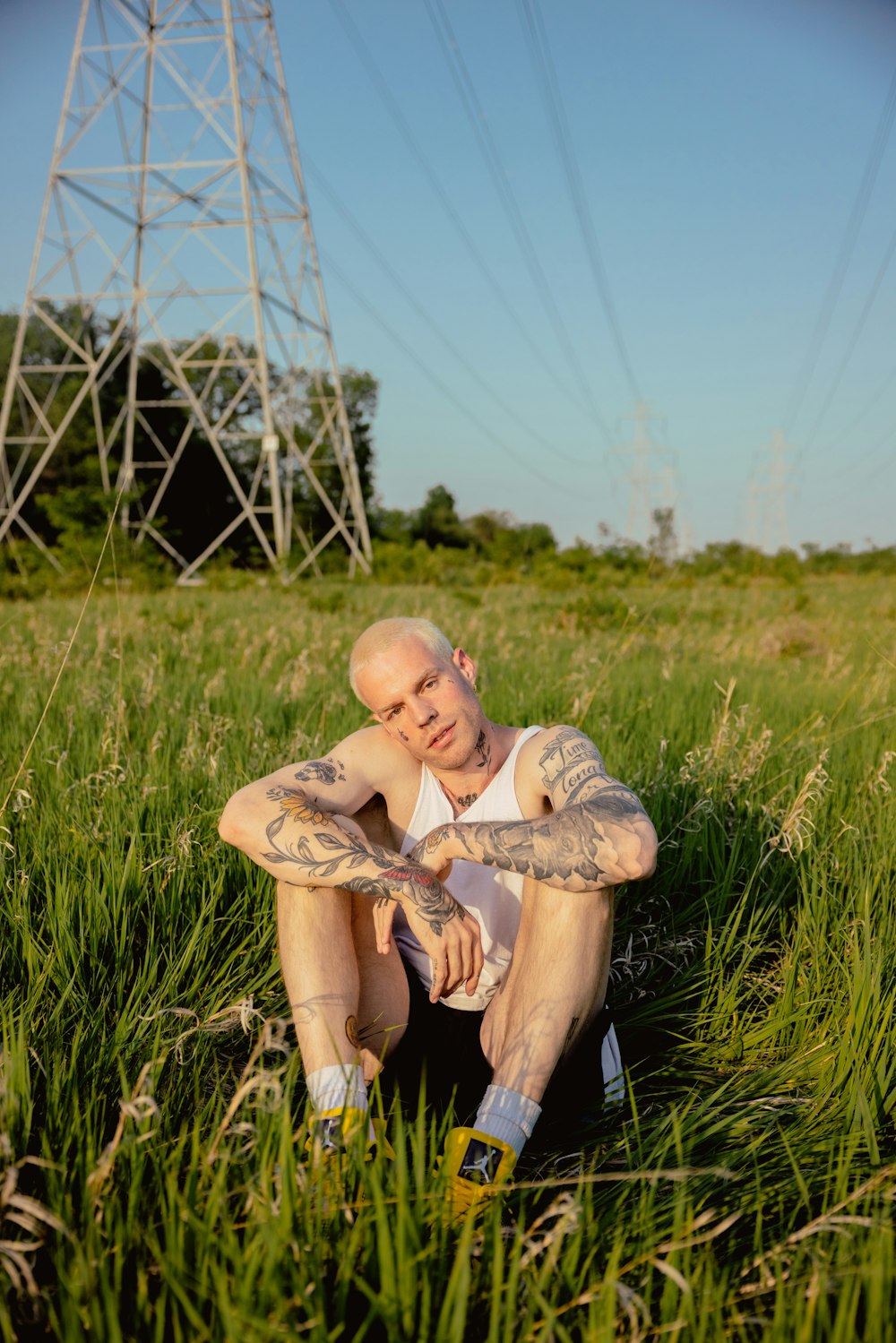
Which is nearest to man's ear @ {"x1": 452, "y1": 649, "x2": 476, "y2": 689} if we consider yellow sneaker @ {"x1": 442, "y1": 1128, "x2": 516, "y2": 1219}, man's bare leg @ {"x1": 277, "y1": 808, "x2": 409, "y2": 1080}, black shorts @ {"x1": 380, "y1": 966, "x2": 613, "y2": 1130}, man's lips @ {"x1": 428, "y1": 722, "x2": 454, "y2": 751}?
man's lips @ {"x1": 428, "y1": 722, "x2": 454, "y2": 751}

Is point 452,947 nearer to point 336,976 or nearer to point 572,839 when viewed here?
point 336,976

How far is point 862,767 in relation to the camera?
14.5 ft

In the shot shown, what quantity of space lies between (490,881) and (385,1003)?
1.49 feet

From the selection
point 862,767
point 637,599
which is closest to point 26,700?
point 862,767

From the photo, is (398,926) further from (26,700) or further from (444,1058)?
(26,700)

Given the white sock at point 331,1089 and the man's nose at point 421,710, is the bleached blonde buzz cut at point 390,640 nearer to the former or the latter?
the man's nose at point 421,710

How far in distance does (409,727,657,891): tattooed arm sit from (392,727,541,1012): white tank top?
0.43 feet

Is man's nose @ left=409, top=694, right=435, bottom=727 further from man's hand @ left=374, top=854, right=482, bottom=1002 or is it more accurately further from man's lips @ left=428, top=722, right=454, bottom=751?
man's hand @ left=374, top=854, right=482, bottom=1002

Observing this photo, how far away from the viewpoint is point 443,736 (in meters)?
2.71

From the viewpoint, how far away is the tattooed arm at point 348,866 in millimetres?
2418

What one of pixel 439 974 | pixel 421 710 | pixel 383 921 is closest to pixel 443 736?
pixel 421 710

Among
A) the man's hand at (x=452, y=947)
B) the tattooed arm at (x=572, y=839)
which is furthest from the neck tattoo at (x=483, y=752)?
the man's hand at (x=452, y=947)

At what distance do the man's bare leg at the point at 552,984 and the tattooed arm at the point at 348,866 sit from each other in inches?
7.2

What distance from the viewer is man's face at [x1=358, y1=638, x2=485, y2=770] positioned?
Answer: 271cm
